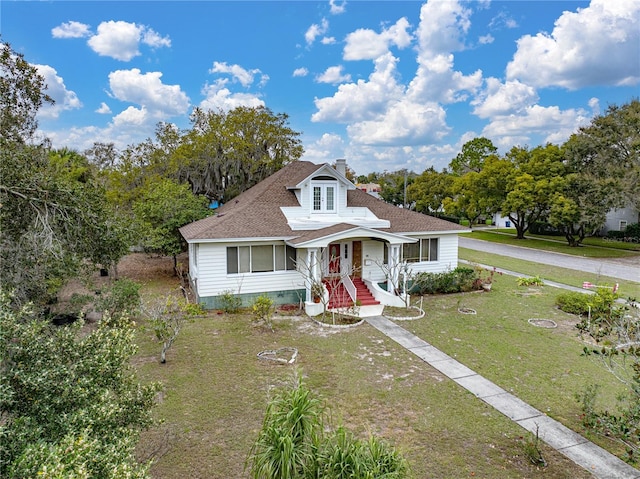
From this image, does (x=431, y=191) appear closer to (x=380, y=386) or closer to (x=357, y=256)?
(x=357, y=256)

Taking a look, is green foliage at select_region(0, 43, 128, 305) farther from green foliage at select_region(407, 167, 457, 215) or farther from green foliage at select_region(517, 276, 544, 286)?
green foliage at select_region(407, 167, 457, 215)

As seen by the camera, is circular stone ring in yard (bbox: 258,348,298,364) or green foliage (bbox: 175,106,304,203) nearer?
circular stone ring in yard (bbox: 258,348,298,364)

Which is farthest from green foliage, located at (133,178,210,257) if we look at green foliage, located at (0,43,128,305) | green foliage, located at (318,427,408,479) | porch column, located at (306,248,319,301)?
green foliage, located at (318,427,408,479)

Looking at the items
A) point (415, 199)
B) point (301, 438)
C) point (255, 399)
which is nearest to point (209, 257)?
point (255, 399)

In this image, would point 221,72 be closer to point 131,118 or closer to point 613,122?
point 131,118

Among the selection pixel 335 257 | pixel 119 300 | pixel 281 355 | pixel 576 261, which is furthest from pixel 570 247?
pixel 119 300

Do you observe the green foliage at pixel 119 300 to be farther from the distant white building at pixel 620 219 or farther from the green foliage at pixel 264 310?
the distant white building at pixel 620 219
